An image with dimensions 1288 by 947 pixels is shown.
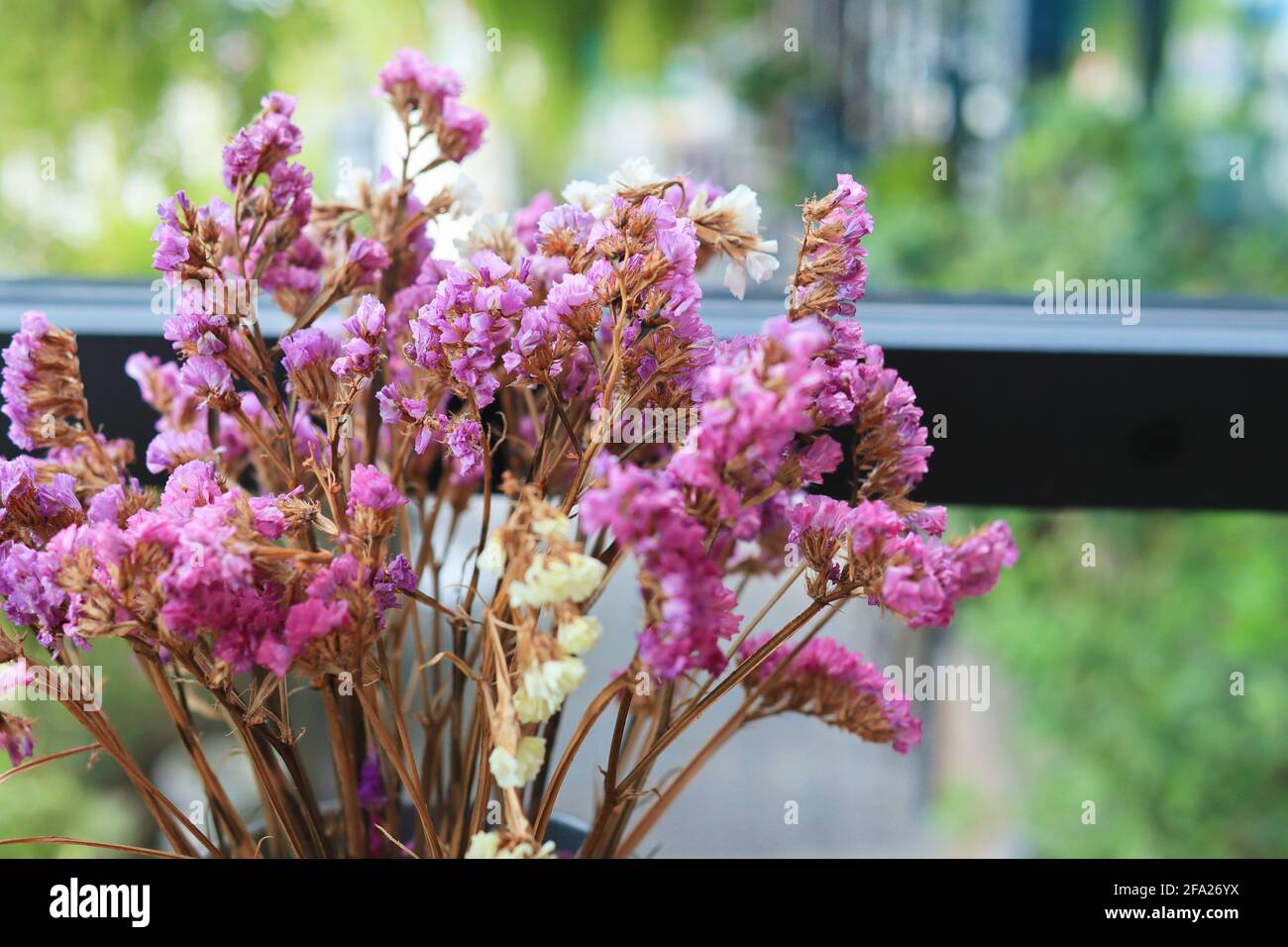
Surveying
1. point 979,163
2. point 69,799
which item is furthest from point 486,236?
point 979,163

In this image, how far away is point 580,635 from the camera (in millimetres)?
279

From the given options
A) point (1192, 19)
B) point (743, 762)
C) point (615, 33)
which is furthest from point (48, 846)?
point (615, 33)

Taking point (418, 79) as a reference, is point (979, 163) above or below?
above

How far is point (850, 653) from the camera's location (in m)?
0.41

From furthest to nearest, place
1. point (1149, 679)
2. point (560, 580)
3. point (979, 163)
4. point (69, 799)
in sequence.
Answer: point (979, 163), point (1149, 679), point (69, 799), point (560, 580)

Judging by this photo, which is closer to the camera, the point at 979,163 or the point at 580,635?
the point at 580,635

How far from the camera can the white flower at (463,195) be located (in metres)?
0.43

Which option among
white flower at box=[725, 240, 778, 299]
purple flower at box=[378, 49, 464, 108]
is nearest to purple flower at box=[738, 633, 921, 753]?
white flower at box=[725, 240, 778, 299]

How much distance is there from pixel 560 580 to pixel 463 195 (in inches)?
8.4

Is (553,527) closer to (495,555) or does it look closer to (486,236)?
(495,555)

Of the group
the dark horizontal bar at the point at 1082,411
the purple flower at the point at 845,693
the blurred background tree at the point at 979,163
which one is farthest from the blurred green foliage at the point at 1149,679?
the purple flower at the point at 845,693

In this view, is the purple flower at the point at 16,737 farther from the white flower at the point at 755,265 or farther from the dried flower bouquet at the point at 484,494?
the white flower at the point at 755,265

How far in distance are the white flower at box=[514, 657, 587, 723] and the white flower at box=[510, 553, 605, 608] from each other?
0.02 m

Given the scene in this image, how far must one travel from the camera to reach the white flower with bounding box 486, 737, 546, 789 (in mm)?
280
